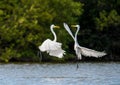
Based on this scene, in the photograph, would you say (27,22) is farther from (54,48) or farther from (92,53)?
(92,53)

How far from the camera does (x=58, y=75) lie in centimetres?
3150

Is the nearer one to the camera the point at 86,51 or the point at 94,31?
the point at 86,51

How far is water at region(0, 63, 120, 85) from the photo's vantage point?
2793cm

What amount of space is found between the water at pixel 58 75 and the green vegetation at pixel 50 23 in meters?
4.33

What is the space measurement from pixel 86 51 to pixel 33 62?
454 inches

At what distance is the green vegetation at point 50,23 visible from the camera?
138 feet

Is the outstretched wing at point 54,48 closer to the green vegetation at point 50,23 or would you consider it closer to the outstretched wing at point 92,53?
the outstretched wing at point 92,53

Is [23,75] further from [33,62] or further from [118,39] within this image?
[118,39]

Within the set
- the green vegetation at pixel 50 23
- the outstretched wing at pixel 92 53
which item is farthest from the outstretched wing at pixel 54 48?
the green vegetation at pixel 50 23

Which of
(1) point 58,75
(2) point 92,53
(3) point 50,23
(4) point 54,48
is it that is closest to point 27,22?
(3) point 50,23

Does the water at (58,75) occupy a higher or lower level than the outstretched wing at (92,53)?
lower

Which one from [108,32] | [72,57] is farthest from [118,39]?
[72,57]

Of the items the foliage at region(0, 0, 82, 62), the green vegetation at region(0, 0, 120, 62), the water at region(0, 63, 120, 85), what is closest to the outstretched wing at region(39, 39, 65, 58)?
the water at region(0, 63, 120, 85)

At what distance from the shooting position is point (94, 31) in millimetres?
46250
